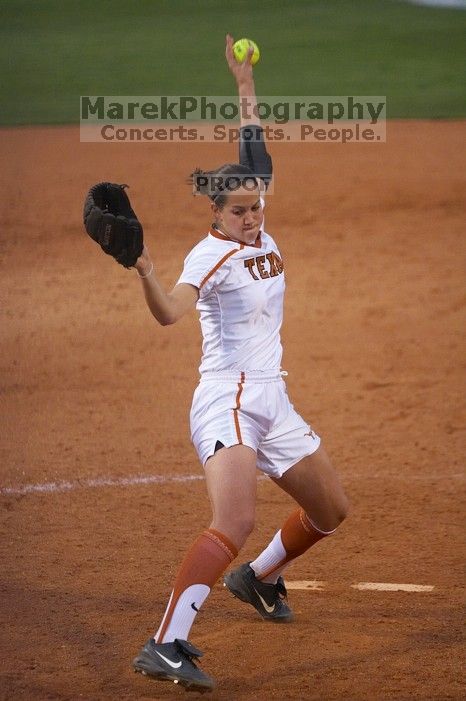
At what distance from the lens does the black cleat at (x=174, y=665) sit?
14.4 ft

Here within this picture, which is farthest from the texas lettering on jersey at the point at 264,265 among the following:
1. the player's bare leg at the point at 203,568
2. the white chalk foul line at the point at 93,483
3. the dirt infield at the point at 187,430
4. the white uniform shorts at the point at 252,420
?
the white chalk foul line at the point at 93,483

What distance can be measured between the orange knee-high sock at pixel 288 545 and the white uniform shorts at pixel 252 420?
41 cm

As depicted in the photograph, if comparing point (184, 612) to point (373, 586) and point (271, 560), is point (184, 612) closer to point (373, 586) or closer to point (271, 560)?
point (271, 560)

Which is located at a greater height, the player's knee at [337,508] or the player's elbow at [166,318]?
the player's elbow at [166,318]

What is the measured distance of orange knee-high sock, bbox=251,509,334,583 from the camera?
5207mm

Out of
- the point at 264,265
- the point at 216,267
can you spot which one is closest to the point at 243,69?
the point at 264,265

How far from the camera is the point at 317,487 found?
497 cm

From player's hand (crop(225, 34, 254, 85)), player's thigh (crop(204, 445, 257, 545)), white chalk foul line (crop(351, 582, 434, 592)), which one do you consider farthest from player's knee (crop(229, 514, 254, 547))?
player's hand (crop(225, 34, 254, 85))

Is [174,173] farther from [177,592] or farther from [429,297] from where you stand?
[177,592]

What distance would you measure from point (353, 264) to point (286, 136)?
18.5ft

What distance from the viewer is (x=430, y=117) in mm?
17891

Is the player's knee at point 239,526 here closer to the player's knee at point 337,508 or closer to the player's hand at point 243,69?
the player's knee at point 337,508

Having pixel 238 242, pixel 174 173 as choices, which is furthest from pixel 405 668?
pixel 174 173

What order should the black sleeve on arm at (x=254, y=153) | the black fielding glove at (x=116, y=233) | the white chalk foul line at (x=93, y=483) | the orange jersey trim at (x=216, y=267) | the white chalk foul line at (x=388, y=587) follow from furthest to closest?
the white chalk foul line at (x=93, y=483), the white chalk foul line at (x=388, y=587), the black sleeve on arm at (x=254, y=153), the orange jersey trim at (x=216, y=267), the black fielding glove at (x=116, y=233)
